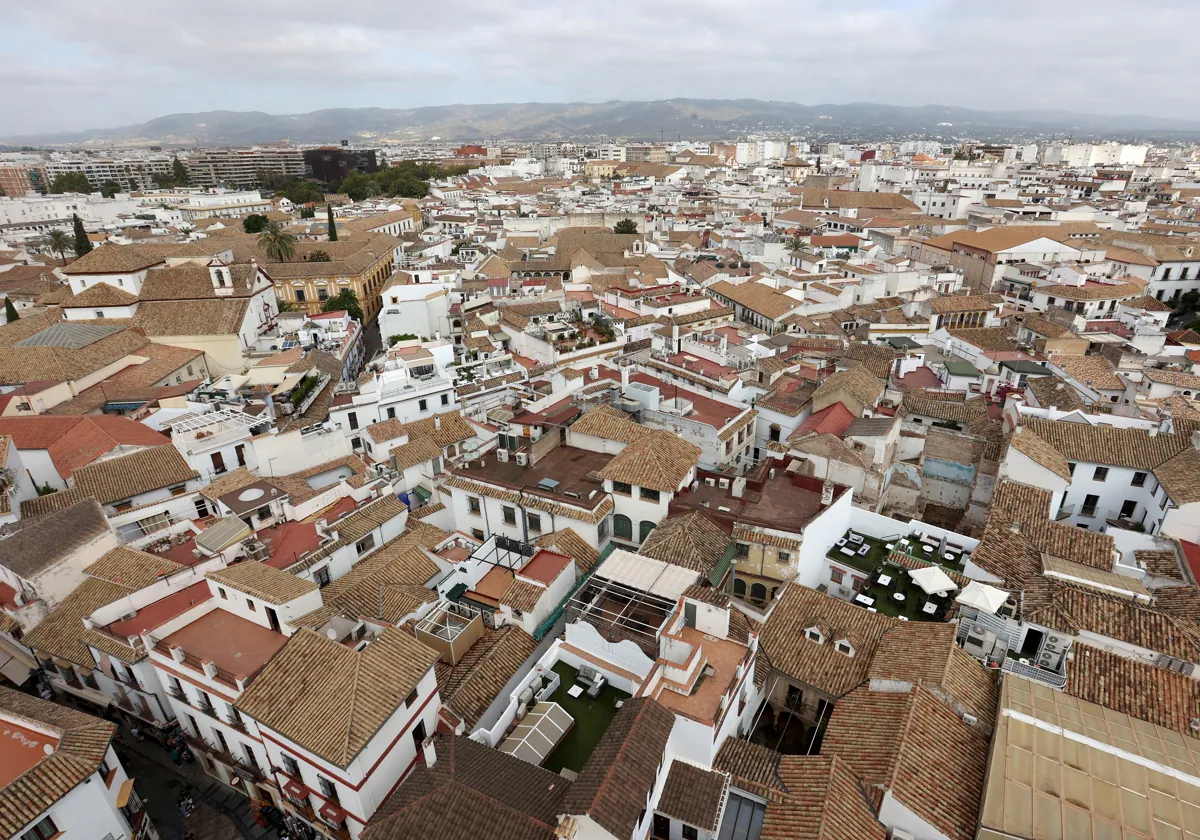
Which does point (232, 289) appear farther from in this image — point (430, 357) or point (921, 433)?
point (921, 433)

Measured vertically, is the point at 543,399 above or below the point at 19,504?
above

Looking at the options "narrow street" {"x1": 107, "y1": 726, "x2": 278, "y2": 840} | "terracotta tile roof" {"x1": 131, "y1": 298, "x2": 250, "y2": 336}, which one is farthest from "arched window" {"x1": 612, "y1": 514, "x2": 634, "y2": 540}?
"terracotta tile roof" {"x1": 131, "y1": 298, "x2": 250, "y2": 336}

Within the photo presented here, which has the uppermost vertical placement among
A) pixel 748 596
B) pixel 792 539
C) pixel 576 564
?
pixel 792 539

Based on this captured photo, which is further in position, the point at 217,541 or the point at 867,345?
the point at 867,345

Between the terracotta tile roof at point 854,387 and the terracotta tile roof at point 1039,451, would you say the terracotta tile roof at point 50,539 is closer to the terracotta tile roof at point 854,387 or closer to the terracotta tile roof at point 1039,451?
the terracotta tile roof at point 854,387

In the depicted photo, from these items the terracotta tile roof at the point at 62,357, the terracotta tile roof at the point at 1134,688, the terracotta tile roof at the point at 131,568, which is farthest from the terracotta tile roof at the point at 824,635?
the terracotta tile roof at the point at 62,357

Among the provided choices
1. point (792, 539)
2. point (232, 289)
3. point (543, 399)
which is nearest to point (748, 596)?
point (792, 539)
